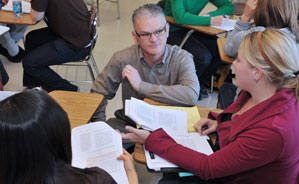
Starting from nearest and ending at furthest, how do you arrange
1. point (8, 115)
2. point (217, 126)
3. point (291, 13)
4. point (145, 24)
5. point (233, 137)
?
point (8, 115) → point (233, 137) → point (217, 126) → point (145, 24) → point (291, 13)

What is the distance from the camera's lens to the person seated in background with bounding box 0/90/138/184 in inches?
26.8

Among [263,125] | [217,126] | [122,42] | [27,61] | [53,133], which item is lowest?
[122,42]

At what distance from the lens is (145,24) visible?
156 cm

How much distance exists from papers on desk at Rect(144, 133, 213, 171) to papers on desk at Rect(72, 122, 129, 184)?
122 millimetres

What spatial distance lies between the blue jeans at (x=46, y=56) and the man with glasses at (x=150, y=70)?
904 mm

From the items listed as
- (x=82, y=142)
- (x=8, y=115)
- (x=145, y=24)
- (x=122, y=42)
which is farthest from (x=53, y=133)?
(x=122, y=42)

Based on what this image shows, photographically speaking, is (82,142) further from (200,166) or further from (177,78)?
(177,78)

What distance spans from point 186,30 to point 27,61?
154cm

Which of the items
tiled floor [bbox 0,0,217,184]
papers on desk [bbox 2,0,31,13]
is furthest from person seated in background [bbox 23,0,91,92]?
tiled floor [bbox 0,0,217,184]

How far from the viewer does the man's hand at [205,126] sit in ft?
4.30

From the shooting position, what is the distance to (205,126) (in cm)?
138

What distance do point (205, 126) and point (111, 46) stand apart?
2.73 metres

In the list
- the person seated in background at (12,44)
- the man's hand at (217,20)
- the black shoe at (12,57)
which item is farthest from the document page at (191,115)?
the black shoe at (12,57)

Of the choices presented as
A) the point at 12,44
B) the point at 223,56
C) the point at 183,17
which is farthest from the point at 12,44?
the point at 223,56
